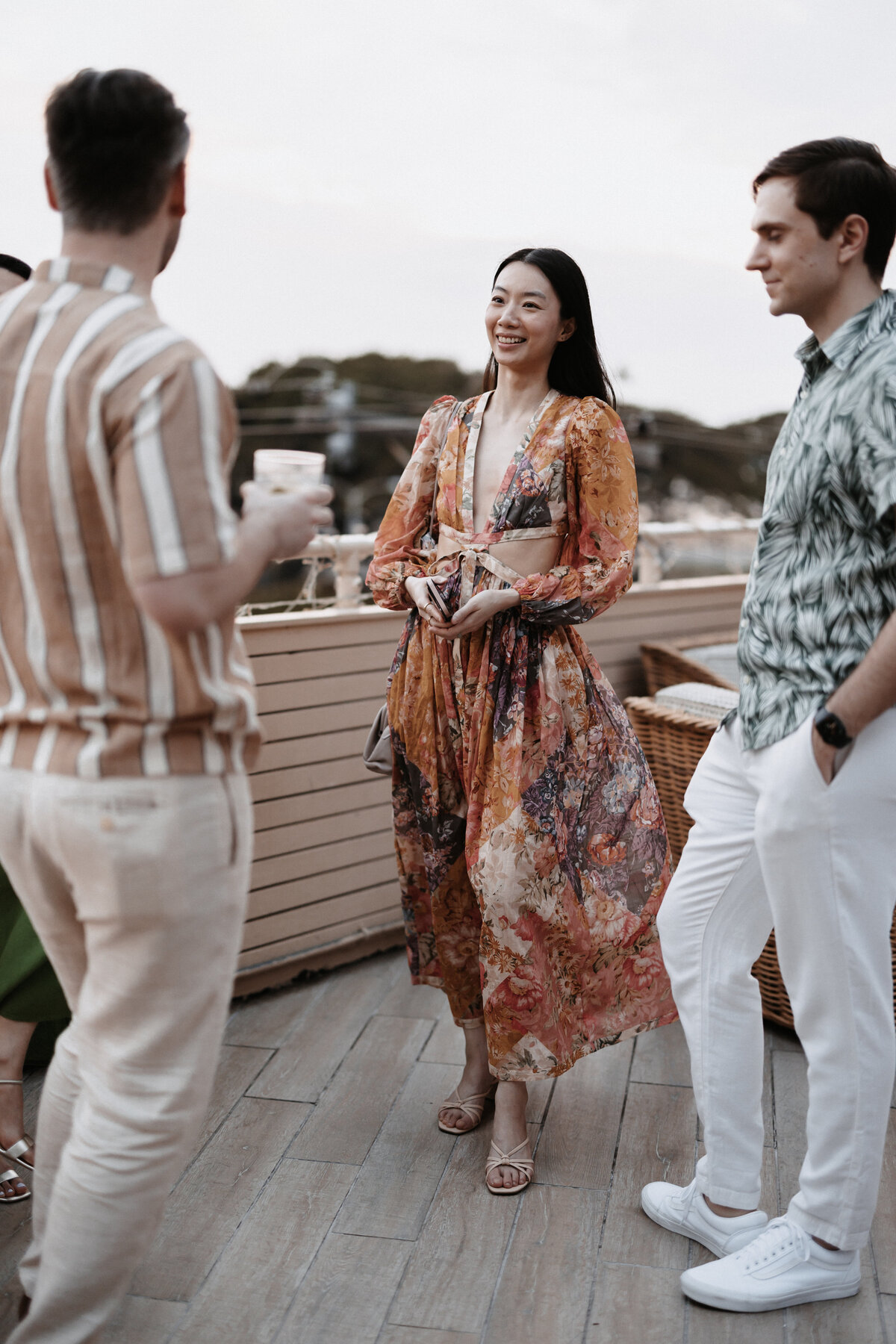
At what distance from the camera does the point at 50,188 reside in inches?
42.6

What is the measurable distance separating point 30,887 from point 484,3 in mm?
5398

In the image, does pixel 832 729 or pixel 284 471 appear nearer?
pixel 284 471

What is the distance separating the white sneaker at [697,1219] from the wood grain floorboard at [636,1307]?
0.28 ft

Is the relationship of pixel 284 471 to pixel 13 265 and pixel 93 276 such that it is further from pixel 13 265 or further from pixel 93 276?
pixel 13 265

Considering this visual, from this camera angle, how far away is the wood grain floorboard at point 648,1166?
1670 millimetres

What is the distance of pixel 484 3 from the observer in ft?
17.0

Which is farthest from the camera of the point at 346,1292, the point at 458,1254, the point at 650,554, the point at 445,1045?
the point at 650,554

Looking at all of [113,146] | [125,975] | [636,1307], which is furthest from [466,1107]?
[113,146]

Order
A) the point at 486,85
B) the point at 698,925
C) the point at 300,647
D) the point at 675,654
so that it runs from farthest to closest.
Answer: the point at 486,85 < the point at 675,654 < the point at 300,647 < the point at 698,925

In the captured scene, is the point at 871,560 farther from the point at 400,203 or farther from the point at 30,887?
the point at 400,203

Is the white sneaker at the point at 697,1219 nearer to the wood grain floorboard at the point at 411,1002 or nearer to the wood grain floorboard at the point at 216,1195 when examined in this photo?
the wood grain floorboard at the point at 216,1195

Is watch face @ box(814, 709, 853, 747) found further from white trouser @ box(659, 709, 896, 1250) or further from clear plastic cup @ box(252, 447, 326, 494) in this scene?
clear plastic cup @ box(252, 447, 326, 494)

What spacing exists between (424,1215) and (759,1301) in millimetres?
556

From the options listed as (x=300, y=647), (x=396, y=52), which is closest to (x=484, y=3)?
(x=396, y=52)
